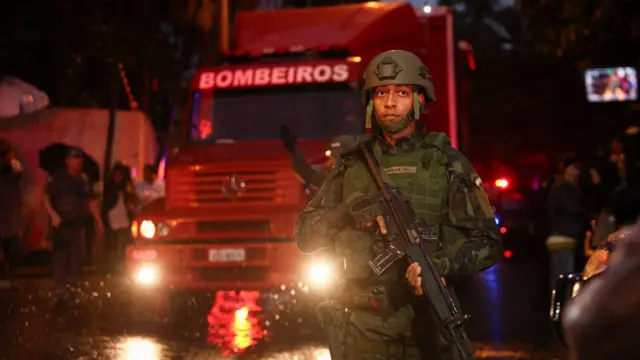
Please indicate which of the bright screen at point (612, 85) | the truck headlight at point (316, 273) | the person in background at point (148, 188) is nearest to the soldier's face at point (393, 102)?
the truck headlight at point (316, 273)

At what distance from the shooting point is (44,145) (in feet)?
59.4

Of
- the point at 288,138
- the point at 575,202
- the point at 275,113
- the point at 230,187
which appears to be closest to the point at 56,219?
the point at 230,187

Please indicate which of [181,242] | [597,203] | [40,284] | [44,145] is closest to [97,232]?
[44,145]

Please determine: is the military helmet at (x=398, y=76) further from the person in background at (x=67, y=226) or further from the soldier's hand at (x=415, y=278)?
the person in background at (x=67, y=226)

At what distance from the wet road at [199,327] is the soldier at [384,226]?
4109 mm

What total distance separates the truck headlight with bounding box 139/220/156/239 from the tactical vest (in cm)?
709

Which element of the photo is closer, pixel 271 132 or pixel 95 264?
pixel 271 132

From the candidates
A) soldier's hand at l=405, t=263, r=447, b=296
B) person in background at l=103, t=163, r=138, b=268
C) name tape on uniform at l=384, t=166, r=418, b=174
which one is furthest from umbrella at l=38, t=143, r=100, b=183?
soldier's hand at l=405, t=263, r=447, b=296

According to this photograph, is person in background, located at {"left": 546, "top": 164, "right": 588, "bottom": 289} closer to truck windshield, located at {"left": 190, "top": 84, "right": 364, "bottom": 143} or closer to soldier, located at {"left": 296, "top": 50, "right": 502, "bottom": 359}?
truck windshield, located at {"left": 190, "top": 84, "right": 364, "bottom": 143}

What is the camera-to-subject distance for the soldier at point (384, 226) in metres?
3.82

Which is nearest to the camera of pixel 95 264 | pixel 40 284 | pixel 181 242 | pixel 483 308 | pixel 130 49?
pixel 181 242

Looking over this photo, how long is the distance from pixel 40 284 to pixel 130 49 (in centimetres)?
772

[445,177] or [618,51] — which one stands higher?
[618,51]

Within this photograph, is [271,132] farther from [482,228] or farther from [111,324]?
[482,228]
